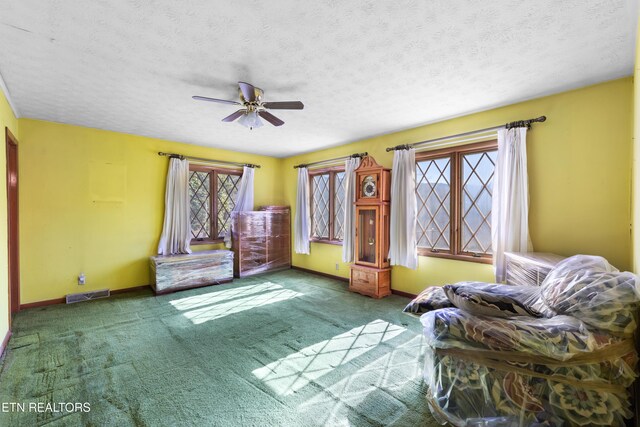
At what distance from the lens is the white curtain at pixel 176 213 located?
14.7ft

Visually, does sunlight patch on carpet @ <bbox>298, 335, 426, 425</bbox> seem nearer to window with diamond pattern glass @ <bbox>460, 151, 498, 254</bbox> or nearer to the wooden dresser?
window with diamond pattern glass @ <bbox>460, 151, 498, 254</bbox>

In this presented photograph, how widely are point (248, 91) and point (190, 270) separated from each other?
315 cm

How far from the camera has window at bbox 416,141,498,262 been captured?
3301 millimetres

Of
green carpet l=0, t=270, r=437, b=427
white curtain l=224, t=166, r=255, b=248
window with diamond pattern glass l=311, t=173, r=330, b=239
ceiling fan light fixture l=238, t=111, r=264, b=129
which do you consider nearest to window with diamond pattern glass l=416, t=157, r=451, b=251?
green carpet l=0, t=270, r=437, b=427

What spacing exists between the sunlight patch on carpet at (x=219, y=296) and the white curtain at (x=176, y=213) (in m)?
0.99

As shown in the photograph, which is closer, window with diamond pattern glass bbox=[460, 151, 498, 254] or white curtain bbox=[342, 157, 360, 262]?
window with diamond pattern glass bbox=[460, 151, 498, 254]

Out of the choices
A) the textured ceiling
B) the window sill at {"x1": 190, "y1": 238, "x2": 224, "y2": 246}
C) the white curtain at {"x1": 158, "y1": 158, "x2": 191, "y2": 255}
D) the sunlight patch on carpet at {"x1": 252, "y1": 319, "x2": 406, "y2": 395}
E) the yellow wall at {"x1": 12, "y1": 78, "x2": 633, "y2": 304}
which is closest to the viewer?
the textured ceiling

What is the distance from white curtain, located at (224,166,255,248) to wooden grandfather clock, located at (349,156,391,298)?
2276 millimetres

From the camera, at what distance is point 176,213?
454cm

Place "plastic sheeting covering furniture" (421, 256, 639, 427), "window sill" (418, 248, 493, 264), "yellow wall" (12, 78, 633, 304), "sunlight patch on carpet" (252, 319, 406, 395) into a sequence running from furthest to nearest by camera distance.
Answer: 1. "window sill" (418, 248, 493, 264)
2. "yellow wall" (12, 78, 633, 304)
3. "sunlight patch on carpet" (252, 319, 406, 395)
4. "plastic sheeting covering furniture" (421, 256, 639, 427)

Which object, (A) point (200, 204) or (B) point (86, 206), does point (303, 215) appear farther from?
(B) point (86, 206)

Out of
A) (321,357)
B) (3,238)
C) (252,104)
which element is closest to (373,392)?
(321,357)

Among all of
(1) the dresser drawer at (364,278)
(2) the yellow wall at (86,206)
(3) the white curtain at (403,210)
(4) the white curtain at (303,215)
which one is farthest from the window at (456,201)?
(2) the yellow wall at (86,206)

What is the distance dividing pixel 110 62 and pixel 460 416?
11.3 feet
